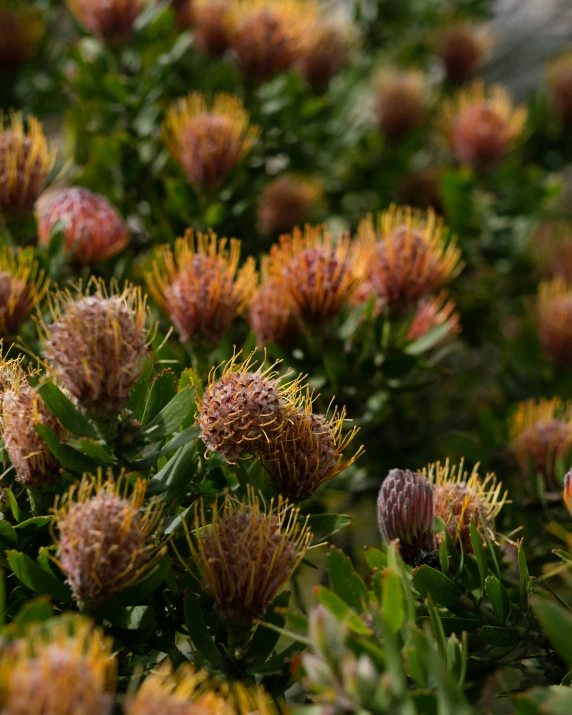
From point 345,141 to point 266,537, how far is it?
1.16 m

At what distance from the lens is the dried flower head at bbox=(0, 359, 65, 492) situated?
0.73 metres

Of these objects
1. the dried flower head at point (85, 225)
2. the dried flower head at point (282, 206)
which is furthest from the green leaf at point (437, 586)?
the dried flower head at point (282, 206)

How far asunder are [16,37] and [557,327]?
3.46 feet

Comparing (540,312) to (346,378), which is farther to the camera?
(540,312)

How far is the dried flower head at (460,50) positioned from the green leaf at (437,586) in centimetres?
137

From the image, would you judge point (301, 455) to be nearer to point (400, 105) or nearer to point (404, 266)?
point (404, 266)

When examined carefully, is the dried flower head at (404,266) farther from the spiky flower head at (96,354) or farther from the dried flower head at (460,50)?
the dried flower head at (460,50)

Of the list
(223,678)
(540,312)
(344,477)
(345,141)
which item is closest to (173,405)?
(223,678)

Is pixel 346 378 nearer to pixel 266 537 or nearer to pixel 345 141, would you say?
pixel 266 537

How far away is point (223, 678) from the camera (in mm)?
711

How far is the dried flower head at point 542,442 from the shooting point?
3.51ft

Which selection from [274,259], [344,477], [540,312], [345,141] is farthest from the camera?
[345,141]

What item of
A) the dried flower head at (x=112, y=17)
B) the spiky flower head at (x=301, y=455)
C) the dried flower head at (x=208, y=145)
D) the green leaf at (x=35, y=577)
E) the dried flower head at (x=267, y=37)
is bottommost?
the green leaf at (x=35, y=577)

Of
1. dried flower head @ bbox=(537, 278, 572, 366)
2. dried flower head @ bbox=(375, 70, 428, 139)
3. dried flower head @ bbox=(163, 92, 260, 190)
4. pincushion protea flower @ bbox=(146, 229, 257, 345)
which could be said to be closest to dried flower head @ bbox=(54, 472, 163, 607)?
pincushion protea flower @ bbox=(146, 229, 257, 345)
